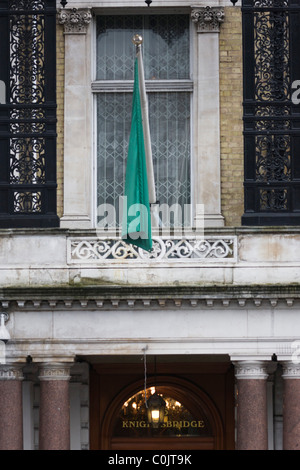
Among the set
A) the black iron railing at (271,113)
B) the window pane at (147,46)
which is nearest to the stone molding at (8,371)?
the black iron railing at (271,113)

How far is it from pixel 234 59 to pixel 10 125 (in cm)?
383

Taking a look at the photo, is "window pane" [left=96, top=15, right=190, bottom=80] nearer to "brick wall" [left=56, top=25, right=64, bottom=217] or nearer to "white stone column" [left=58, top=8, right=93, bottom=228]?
"white stone column" [left=58, top=8, right=93, bottom=228]

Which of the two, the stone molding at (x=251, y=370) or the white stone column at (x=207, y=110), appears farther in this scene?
the white stone column at (x=207, y=110)

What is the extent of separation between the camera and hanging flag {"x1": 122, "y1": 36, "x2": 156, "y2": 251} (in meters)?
22.5

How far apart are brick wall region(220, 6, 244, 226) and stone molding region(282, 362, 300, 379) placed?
8.57 ft

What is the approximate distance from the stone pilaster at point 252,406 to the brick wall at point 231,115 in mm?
2598

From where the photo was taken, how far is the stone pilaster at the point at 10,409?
22984 millimetres

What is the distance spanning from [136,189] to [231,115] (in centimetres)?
269

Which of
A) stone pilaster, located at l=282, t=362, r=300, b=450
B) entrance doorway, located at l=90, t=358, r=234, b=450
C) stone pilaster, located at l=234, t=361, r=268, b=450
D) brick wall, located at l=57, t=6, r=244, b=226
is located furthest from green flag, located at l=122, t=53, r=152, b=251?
entrance doorway, located at l=90, t=358, r=234, b=450

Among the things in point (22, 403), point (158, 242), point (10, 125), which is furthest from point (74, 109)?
point (22, 403)

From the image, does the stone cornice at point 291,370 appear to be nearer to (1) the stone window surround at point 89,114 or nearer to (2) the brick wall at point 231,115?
(2) the brick wall at point 231,115

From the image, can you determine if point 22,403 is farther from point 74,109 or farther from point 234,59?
point 234,59

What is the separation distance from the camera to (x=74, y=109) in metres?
24.5

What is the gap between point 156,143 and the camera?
24844 mm
